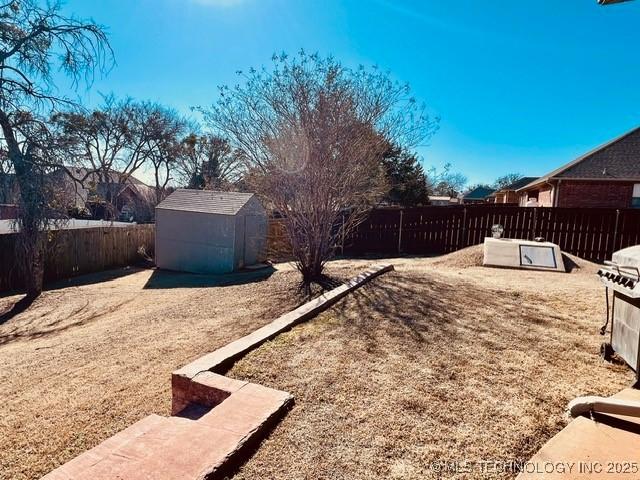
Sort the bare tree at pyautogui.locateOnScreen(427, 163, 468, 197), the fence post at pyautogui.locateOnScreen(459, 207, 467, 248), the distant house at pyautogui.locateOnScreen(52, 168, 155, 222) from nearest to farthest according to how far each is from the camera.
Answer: the fence post at pyautogui.locateOnScreen(459, 207, 467, 248)
the distant house at pyautogui.locateOnScreen(52, 168, 155, 222)
the bare tree at pyautogui.locateOnScreen(427, 163, 468, 197)

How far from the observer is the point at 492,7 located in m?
6.55

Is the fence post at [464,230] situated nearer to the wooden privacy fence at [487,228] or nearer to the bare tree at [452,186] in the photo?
the wooden privacy fence at [487,228]

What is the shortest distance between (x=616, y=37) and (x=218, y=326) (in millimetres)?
9968

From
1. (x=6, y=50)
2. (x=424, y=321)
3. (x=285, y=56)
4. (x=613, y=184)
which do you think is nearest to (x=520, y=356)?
(x=424, y=321)

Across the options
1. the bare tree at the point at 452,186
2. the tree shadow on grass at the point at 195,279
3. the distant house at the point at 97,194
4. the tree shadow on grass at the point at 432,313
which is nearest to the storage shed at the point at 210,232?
the tree shadow on grass at the point at 195,279

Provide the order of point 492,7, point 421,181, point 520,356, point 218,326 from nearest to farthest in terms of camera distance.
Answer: point 520,356
point 218,326
point 492,7
point 421,181

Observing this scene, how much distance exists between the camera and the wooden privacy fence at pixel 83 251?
914cm

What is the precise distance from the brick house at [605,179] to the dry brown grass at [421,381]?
11.4 metres

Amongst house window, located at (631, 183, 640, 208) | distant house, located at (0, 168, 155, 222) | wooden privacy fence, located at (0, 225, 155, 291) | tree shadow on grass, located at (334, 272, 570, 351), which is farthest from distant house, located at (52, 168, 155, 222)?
house window, located at (631, 183, 640, 208)

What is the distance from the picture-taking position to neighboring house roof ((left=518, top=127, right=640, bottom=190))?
1307 centimetres

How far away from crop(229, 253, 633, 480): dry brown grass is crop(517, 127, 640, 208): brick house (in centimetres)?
1145

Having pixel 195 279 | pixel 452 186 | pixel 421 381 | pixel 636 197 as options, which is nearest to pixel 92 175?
pixel 195 279

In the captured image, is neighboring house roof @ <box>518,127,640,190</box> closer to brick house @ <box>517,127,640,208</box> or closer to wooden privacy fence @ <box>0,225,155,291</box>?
brick house @ <box>517,127,640,208</box>

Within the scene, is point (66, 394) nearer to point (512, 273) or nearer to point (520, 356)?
point (520, 356)
